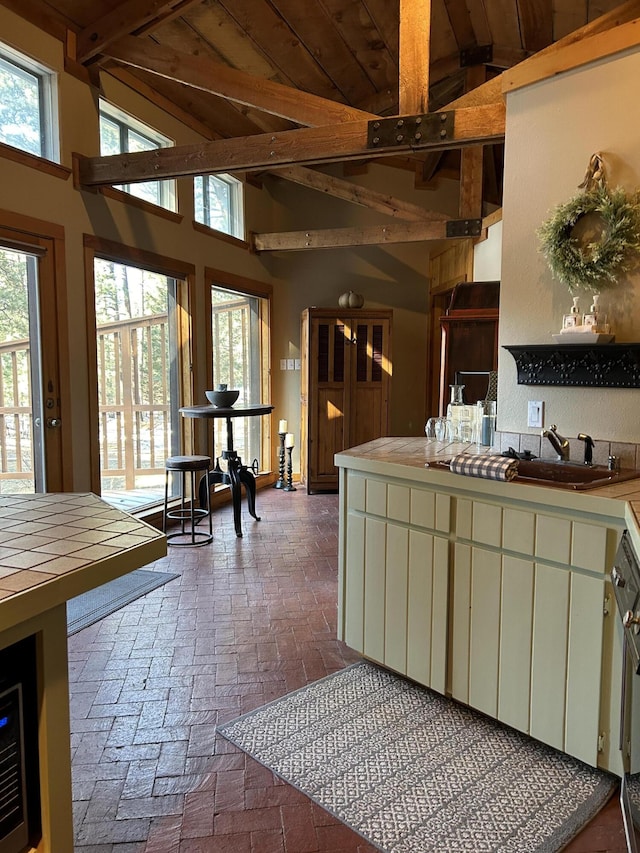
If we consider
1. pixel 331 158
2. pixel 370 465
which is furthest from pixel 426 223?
pixel 370 465

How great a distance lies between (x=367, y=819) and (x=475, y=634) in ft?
2.43

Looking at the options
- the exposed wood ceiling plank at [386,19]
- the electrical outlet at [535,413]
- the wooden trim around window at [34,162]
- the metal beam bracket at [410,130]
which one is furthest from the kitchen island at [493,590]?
the exposed wood ceiling plank at [386,19]

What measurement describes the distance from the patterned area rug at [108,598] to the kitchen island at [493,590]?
4.58 ft

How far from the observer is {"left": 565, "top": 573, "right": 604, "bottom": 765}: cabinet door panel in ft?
6.10

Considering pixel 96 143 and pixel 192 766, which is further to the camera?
pixel 96 143

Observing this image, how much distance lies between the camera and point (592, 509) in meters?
1.83

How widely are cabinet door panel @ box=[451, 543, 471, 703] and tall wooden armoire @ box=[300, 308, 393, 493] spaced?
4.07 m

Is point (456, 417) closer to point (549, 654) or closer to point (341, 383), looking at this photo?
point (549, 654)

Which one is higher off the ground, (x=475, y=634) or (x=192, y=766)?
(x=475, y=634)

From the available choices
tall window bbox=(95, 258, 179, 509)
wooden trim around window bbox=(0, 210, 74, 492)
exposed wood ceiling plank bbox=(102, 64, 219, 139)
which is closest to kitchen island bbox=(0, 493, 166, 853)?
wooden trim around window bbox=(0, 210, 74, 492)

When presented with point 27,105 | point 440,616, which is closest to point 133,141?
point 27,105

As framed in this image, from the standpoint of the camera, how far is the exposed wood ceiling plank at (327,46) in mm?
4453

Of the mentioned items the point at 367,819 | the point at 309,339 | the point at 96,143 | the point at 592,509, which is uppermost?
the point at 96,143

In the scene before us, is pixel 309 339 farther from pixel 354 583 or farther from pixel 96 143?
pixel 354 583
